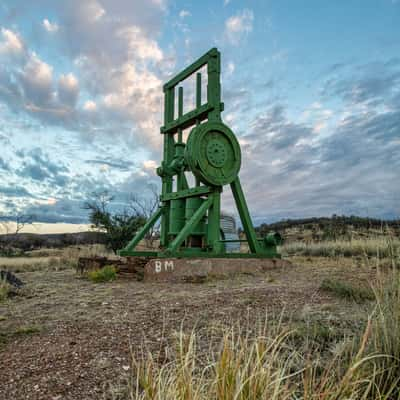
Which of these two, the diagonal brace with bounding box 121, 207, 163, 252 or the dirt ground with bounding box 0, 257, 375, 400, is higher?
the diagonal brace with bounding box 121, 207, 163, 252

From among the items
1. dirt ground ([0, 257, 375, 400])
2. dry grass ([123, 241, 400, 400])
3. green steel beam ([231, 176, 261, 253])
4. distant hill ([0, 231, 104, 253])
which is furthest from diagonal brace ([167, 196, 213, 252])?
distant hill ([0, 231, 104, 253])

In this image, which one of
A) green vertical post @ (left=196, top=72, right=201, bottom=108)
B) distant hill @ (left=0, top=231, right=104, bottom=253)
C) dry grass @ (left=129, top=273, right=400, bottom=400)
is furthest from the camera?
distant hill @ (left=0, top=231, right=104, bottom=253)

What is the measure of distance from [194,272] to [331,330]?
11.1 feet

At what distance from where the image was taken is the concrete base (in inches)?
196

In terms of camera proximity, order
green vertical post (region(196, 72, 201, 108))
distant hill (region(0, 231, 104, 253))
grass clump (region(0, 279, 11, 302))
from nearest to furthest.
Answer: grass clump (region(0, 279, 11, 302)) < green vertical post (region(196, 72, 201, 108)) < distant hill (region(0, 231, 104, 253))

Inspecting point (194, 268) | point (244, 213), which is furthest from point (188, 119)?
point (194, 268)

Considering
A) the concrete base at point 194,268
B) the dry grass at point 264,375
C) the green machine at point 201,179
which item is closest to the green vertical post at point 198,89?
the green machine at point 201,179

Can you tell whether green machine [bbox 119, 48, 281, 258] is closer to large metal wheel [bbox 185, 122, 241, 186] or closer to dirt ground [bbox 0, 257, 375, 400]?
large metal wheel [bbox 185, 122, 241, 186]

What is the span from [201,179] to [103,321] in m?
4.11

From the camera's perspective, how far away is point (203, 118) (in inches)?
286

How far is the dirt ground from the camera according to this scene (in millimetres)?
1657

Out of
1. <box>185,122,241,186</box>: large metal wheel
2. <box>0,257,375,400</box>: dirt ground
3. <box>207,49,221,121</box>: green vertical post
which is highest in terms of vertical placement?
<box>207,49,221,121</box>: green vertical post

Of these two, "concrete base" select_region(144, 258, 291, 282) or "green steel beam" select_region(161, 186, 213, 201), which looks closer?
"concrete base" select_region(144, 258, 291, 282)

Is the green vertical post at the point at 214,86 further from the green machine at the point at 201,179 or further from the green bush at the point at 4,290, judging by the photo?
the green bush at the point at 4,290
